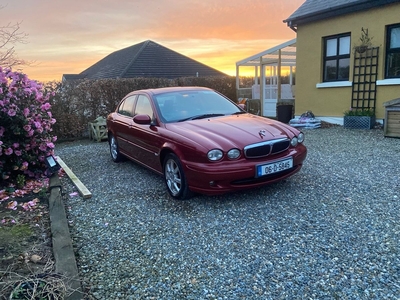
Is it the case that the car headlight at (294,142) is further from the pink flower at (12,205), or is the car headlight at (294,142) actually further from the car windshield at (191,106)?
the pink flower at (12,205)

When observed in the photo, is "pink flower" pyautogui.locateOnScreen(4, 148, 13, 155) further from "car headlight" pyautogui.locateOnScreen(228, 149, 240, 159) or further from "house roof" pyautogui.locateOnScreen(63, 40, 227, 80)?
"house roof" pyautogui.locateOnScreen(63, 40, 227, 80)

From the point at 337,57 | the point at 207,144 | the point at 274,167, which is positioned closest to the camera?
the point at 207,144

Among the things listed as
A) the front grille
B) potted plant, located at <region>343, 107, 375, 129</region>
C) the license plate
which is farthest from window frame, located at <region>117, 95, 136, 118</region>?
potted plant, located at <region>343, 107, 375, 129</region>

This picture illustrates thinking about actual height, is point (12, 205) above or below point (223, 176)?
below

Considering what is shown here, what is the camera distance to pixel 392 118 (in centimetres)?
808

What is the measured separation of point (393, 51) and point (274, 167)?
7525 millimetres

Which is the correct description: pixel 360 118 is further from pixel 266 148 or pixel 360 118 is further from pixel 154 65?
pixel 154 65

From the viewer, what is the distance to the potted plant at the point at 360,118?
962cm

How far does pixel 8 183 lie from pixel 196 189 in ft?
11.7

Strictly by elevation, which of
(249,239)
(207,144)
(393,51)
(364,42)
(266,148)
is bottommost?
(249,239)

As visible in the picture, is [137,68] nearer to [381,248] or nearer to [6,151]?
[6,151]

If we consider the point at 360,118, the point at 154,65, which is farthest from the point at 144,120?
the point at 154,65

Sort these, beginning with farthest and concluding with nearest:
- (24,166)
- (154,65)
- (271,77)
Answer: (154,65) < (271,77) < (24,166)

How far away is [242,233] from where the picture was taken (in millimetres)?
3461
